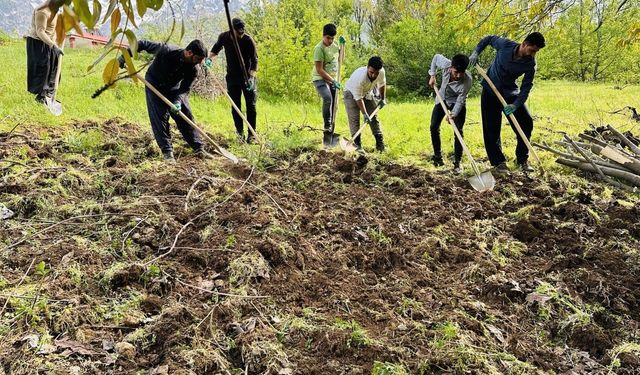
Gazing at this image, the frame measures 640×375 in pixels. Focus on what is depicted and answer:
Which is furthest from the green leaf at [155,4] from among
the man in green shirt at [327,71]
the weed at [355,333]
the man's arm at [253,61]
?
the man in green shirt at [327,71]

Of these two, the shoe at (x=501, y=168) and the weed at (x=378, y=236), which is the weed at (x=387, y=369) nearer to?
the weed at (x=378, y=236)

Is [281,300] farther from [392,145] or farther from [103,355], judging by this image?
[392,145]

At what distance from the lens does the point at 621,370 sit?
238cm

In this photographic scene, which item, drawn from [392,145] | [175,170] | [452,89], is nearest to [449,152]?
[392,145]

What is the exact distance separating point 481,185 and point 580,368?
96.2 inches

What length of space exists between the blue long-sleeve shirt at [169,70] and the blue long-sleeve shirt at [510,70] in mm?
3178

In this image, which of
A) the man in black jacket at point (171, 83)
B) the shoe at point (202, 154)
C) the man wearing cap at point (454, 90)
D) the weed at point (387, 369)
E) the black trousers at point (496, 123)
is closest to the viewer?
the weed at point (387, 369)

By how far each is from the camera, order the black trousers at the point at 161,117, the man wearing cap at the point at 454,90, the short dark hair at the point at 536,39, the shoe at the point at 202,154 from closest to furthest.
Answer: the short dark hair at the point at 536,39, the man wearing cap at the point at 454,90, the black trousers at the point at 161,117, the shoe at the point at 202,154

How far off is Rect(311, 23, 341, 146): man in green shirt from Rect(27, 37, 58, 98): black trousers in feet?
10.4

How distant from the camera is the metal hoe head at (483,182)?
15.1ft

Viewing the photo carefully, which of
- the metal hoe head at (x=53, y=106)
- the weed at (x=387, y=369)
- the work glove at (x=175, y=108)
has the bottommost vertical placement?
the weed at (x=387, y=369)

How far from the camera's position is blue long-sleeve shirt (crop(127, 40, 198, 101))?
14.9 feet

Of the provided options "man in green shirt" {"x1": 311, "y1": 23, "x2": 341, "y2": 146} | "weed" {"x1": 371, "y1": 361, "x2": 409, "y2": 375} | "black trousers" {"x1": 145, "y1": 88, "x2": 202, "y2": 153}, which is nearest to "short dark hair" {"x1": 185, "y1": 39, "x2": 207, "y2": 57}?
"black trousers" {"x1": 145, "y1": 88, "x2": 202, "y2": 153}

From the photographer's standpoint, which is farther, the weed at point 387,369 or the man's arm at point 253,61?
the man's arm at point 253,61
